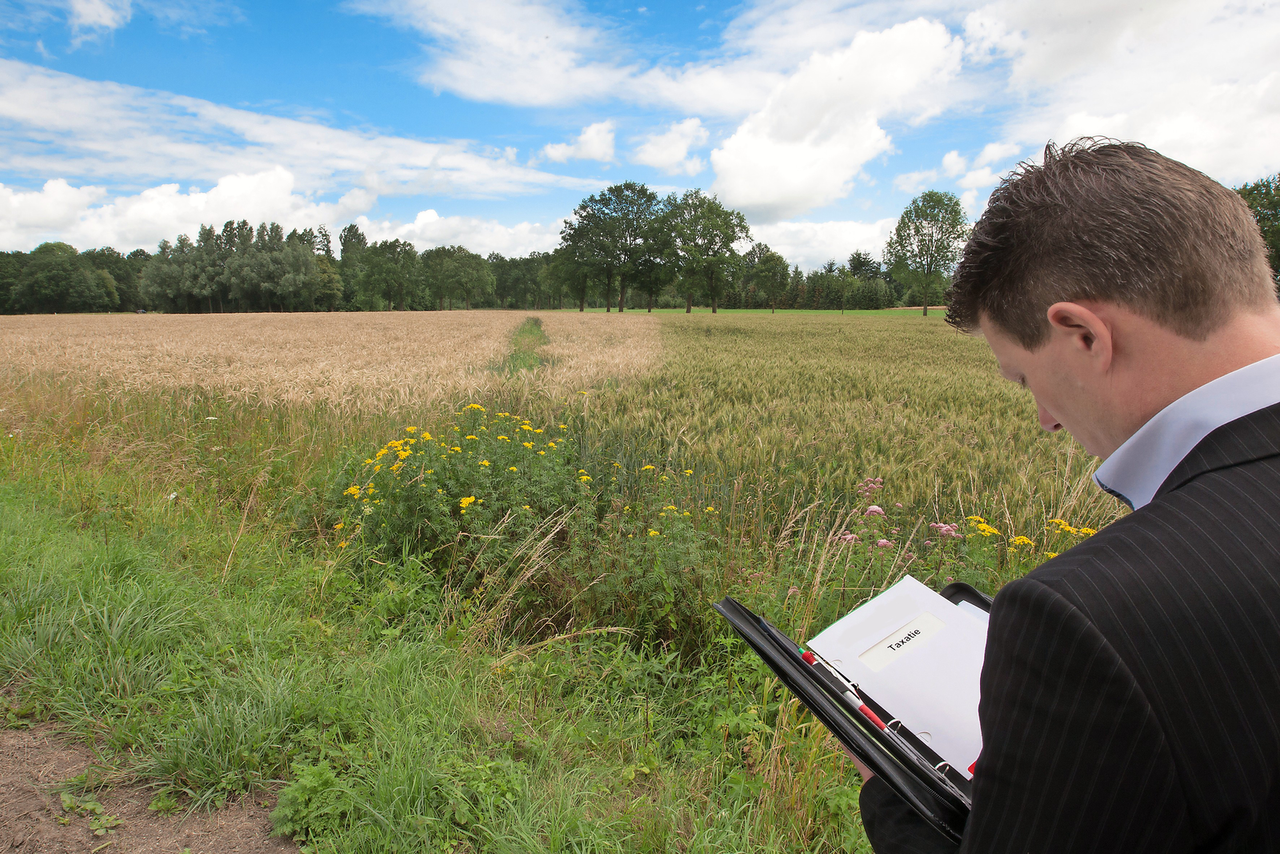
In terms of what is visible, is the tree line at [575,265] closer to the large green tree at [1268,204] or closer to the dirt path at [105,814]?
the large green tree at [1268,204]

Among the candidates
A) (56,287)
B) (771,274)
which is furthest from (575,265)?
(56,287)

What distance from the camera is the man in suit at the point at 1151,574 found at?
678mm

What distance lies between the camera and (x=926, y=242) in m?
63.8

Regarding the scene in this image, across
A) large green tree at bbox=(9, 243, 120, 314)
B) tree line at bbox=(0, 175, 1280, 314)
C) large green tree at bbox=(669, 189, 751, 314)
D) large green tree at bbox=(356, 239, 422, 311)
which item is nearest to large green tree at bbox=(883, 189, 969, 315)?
tree line at bbox=(0, 175, 1280, 314)

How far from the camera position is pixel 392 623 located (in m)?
3.54

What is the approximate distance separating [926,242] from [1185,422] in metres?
71.6

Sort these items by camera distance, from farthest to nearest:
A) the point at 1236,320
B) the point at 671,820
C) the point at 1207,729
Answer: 1. the point at 671,820
2. the point at 1236,320
3. the point at 1207,729

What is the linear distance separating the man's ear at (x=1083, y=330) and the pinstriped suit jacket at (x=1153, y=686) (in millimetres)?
283

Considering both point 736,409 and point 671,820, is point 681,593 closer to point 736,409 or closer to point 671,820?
point 671,820

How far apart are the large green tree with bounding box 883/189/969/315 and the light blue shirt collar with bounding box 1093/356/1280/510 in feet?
223

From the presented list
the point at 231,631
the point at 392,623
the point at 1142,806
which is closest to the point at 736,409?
the point at 392,623

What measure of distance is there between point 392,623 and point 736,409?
15.6 ft

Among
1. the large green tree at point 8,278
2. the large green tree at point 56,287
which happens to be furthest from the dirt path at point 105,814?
the large green tree at point 8,278

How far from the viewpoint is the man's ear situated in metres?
0.98
